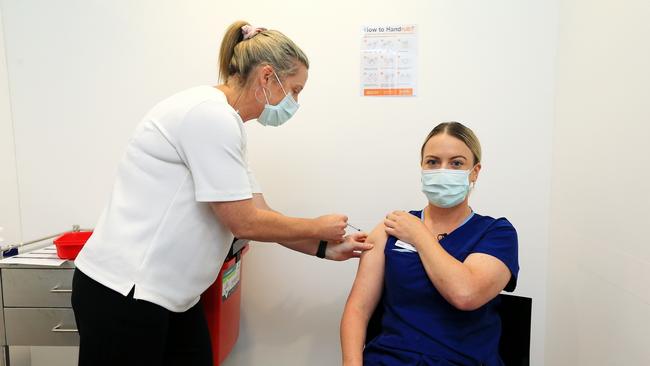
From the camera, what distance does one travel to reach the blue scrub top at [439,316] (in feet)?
3.65

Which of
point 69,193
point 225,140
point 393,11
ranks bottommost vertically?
point 69,193

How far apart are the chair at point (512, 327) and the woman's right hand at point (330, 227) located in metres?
0.29

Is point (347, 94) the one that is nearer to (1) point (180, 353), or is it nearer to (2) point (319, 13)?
(2) point (319, 13)

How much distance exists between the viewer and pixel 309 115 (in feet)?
5.85

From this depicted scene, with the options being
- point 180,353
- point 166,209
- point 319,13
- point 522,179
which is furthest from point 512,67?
point 180,353

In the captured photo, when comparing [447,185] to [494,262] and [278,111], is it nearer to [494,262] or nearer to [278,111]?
[494,262]

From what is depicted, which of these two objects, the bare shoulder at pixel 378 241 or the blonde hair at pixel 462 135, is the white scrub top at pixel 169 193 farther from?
the blonde hair at pixel 462 135

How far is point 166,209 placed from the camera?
102 cm

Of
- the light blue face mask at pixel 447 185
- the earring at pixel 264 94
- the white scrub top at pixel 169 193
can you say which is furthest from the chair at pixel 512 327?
the earring at pixel 264 94

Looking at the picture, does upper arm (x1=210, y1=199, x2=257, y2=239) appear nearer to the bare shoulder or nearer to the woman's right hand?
the woman's right hand

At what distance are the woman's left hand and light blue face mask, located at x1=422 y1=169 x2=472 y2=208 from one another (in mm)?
102

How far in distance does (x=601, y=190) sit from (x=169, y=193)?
1396 mm

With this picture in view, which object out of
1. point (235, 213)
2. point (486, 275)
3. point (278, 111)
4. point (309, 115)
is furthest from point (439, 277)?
point (309, 115)

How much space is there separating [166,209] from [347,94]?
1.03m
